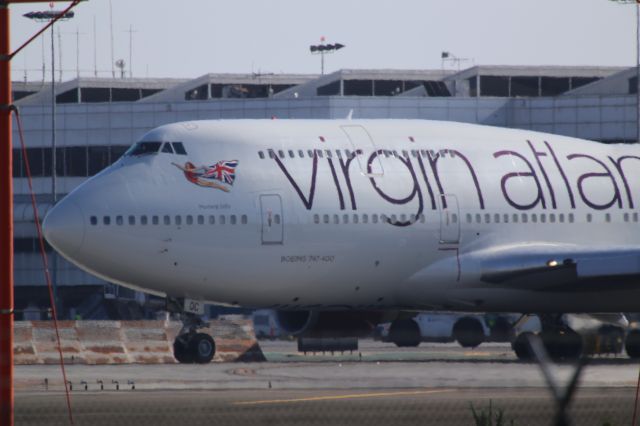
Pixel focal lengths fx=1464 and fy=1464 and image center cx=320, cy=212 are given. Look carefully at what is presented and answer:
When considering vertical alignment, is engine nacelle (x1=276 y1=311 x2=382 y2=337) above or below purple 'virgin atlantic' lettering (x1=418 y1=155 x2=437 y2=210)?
below

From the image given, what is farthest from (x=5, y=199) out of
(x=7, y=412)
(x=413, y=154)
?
(x=413, y=154)

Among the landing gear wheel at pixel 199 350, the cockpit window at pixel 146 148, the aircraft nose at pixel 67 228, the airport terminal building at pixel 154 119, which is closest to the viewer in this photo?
the aircraft nose at pixel 67 228

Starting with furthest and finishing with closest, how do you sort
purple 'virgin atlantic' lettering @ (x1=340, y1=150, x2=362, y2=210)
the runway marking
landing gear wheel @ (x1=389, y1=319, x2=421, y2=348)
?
landing gear wheel @ (x1=389, y1=319, x2=421, y2=348)
purple 'virgin atlantic' lettering @ (x1=340, y1=150, x2=362, y2=210)
the runway marking

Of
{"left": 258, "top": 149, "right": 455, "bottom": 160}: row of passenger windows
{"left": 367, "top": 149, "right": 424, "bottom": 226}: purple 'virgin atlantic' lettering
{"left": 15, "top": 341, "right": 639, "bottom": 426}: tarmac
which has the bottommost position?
{"left": 15, "top": 341, "right": 639, "bottom": 426}: tarmac

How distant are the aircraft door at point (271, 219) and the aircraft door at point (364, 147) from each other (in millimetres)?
2625

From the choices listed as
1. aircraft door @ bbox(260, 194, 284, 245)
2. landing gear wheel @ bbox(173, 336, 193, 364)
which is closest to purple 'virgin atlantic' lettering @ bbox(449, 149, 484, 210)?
aircraft door @ bbox(260, 194, 284, 245)

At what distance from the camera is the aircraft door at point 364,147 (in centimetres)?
3616

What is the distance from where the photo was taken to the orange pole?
55.2 feet

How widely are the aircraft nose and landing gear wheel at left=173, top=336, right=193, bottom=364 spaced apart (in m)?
3.25

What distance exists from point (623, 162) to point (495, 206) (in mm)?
4405

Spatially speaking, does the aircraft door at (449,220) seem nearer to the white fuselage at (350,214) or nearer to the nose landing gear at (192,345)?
the white fuselage at (350,214)

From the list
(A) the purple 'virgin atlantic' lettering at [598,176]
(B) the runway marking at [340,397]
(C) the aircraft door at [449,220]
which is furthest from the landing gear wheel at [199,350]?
(A) the purple 'virgin atlantic' lettering at [598,176]

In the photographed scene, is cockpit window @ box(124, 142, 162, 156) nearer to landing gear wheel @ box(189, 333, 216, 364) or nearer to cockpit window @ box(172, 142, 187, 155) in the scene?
cockpit window @ box(172, 142, 187, 155)

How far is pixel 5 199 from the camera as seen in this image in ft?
55.4
